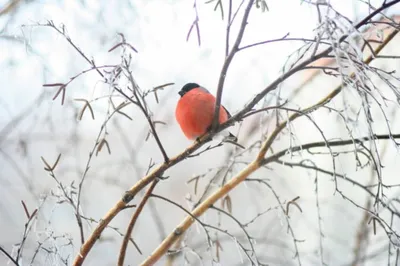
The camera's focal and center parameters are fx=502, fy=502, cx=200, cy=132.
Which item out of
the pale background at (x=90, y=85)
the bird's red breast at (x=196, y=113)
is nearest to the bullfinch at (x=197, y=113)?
the bird's red breast at (x=196, y=113)

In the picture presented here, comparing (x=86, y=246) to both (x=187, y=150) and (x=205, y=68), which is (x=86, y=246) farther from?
(x=205, y=68)

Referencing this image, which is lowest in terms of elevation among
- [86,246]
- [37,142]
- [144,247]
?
[86,246]

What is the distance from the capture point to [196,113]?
0.64 meters

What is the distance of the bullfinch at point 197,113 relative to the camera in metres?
0.62

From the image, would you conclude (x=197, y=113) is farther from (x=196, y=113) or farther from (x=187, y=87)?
(x=187, y=87)

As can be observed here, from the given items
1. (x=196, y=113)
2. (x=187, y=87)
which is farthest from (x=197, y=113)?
(x=187, y=87)

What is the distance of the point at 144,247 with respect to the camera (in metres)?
1.03

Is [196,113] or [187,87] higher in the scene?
[187,87]

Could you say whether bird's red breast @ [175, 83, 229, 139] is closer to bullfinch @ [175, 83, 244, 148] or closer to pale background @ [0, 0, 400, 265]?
bullfinch @ [175, 83, 244, 148]

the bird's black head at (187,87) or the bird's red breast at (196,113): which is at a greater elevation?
the bird's black head at (187,87)

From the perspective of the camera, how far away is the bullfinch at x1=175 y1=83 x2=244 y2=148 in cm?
62

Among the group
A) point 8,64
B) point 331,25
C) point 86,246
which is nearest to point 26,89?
point 8,64

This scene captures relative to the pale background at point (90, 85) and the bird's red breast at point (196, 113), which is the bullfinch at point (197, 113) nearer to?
the bird's red breast at point (196, 113)

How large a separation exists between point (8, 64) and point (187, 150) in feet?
1.48
